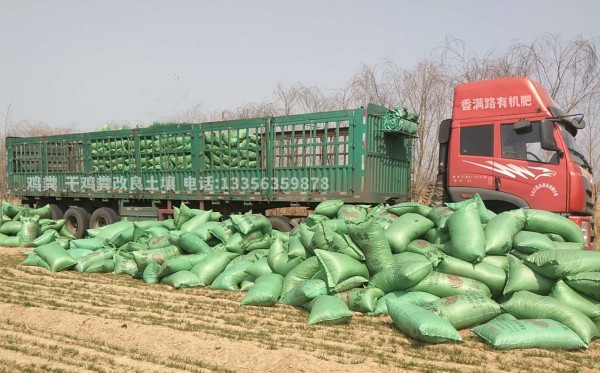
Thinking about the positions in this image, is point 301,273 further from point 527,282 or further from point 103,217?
point 103,217

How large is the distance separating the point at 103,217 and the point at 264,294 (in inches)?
326

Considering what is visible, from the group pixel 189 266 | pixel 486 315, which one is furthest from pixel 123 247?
pixel 486 315

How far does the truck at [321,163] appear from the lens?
7672 mm

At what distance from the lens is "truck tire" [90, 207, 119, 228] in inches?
516

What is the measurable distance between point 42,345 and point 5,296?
8.35ft

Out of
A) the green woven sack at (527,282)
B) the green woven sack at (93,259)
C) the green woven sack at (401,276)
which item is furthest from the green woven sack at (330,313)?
the green woven sack at (93,259)

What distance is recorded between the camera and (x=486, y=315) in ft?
17.0

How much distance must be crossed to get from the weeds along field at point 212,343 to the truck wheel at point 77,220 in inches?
287

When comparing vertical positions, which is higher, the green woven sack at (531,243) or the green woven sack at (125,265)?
the green woven sack at (531,243)

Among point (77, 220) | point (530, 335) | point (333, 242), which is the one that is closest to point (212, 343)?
point (333, 242)

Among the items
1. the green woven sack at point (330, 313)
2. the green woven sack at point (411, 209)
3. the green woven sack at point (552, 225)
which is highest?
the green woven sack at point (411, 209)

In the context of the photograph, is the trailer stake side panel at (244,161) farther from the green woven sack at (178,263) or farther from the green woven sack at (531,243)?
the green woven sack at (531,243)

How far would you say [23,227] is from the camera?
1248 centimetres

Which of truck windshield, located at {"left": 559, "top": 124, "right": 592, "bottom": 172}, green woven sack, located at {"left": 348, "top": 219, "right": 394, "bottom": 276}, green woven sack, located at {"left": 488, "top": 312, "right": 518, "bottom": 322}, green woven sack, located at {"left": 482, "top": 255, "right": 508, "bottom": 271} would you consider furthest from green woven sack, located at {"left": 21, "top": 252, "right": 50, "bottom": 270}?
truck windshield, located at {"left": 559, "top": 124, "right": 592, "bottom": 172}
